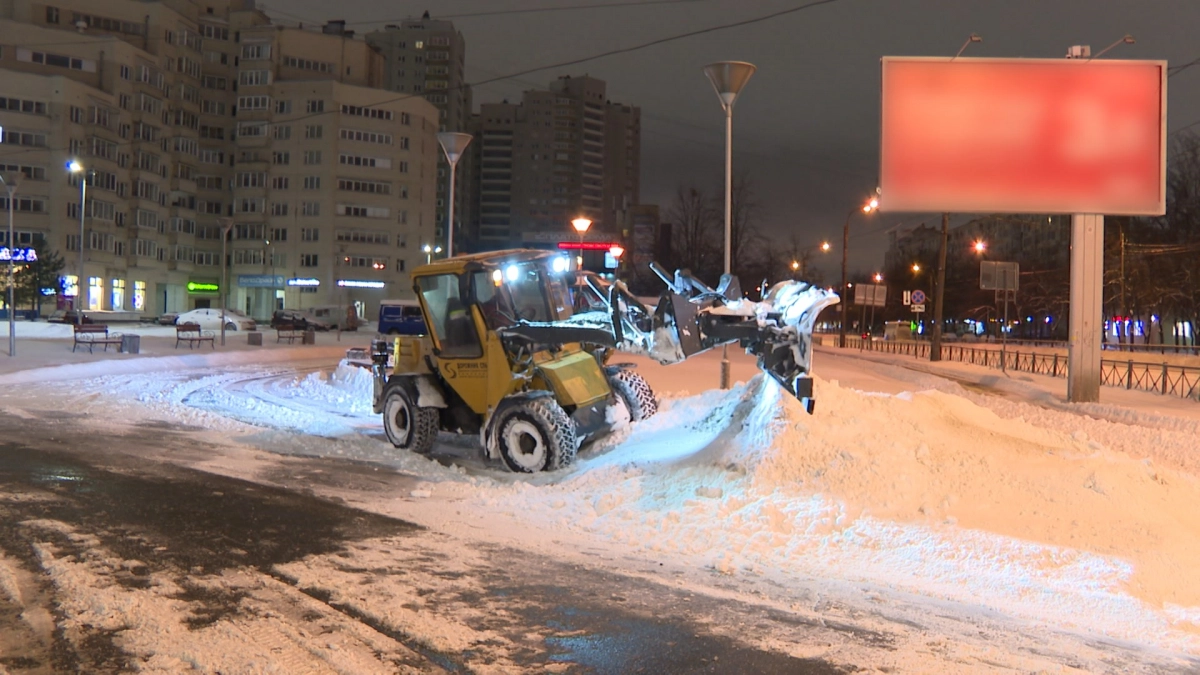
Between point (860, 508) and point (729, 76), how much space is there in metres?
10.6

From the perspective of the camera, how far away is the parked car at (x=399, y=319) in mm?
40281

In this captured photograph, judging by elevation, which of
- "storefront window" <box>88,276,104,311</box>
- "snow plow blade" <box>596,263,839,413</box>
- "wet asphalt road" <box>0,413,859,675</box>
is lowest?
"wet asphalt road" <box>0,413,859,675</box>

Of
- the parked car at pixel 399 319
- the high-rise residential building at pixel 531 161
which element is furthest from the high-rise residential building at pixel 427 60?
the parked car at pixel 399 319

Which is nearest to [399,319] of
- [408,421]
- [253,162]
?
[408,421]

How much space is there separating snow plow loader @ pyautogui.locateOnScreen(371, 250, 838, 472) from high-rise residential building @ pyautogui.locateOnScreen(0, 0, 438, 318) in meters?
70.7

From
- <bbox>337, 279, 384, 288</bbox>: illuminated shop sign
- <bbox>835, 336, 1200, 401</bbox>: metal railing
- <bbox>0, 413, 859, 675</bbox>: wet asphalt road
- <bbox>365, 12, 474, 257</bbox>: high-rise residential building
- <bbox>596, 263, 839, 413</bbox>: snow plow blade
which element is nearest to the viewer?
<bbox>0, 413, 859, 675</bbox>: wet asphalt road

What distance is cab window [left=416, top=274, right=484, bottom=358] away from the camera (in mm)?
11914

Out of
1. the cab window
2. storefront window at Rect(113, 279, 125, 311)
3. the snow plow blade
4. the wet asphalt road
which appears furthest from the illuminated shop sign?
the snow plow blade

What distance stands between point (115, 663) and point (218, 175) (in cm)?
9241

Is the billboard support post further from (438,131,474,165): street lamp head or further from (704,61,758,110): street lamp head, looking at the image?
(438,131,474,165): street lamp head

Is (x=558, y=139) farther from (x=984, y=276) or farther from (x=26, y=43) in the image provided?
(x=984, y=276)

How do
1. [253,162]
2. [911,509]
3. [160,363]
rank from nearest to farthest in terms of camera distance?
[911,509]
[160,363]
[253,162]

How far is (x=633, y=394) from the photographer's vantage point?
40.2ft

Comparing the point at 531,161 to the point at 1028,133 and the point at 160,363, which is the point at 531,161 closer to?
the point at 160,363
